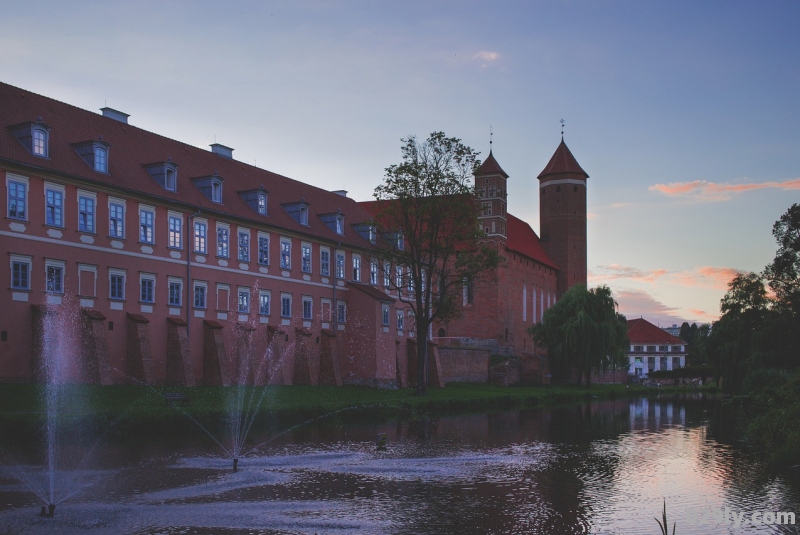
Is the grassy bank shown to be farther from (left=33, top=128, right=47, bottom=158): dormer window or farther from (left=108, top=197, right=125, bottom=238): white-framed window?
(left=33, top=128, right=47, bottom=158): dormer window

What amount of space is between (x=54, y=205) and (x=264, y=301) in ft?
42.6

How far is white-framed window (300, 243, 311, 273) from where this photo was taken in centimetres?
4622

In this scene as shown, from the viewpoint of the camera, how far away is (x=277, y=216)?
4528 cm

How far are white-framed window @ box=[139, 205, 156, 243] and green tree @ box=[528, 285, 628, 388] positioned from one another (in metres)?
34.0

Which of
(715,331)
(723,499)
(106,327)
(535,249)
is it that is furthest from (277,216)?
(535,249)

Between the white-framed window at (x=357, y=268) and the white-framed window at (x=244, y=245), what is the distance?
9.62 m

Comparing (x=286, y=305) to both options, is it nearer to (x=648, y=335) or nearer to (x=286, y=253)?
(x=286, y=253)

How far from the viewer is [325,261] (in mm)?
48094

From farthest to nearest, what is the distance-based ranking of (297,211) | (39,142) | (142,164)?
1. (297,211)
2. (142,164)
3. (39,142)

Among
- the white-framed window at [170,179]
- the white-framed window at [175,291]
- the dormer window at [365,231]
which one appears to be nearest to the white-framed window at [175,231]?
the white-framed window at [170,179]

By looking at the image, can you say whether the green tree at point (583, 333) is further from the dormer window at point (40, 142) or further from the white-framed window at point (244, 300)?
the dormer window at point (40, 142)

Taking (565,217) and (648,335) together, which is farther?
(648,335)

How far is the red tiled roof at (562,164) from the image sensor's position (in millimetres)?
91125

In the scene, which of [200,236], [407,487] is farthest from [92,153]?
[407,487]
